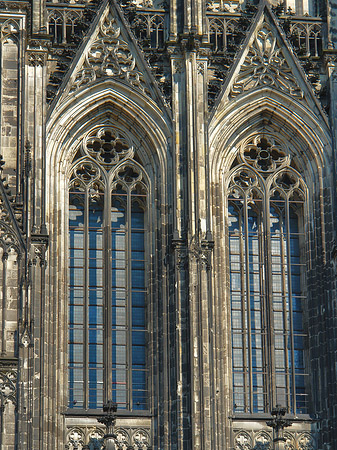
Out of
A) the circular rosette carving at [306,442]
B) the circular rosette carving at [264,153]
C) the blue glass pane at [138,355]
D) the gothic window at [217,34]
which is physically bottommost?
the circular rosette carving at [306,442]

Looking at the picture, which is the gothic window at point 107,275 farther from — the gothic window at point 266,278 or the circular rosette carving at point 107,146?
the gothic window at point 266,278

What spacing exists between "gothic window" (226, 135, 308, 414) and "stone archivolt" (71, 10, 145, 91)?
3057 millimetres

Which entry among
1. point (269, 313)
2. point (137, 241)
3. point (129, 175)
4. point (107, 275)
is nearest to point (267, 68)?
point (129, 175)

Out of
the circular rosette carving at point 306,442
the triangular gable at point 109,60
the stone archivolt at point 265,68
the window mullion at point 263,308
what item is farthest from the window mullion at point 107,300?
the circular rosette carving at point 306,442

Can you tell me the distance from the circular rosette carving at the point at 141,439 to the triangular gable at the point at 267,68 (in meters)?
7.89

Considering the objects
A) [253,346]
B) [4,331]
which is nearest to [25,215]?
[4,331]

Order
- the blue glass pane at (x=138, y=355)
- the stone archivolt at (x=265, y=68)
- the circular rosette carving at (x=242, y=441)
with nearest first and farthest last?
the circular rosette carving at (x=242, y=441), the blue glass pane at (x=138, y=355), the stone archivolt at (x=265, y=68)

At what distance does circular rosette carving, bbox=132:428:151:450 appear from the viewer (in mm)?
44688

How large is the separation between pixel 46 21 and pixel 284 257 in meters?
7.54

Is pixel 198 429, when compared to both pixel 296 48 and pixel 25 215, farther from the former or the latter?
pixel 296 48

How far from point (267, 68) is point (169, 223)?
4635 millimetres

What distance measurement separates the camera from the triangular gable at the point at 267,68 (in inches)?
1892

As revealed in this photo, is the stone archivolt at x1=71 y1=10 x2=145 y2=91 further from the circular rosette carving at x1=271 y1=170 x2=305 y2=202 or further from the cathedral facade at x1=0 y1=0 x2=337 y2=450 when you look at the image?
the circular rosette carving at x1=271 y1=170 x2=305 y2=202

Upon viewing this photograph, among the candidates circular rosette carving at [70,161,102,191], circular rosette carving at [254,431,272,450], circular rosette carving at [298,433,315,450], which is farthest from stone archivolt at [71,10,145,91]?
circular rosette carving at [298,433,315,450]
